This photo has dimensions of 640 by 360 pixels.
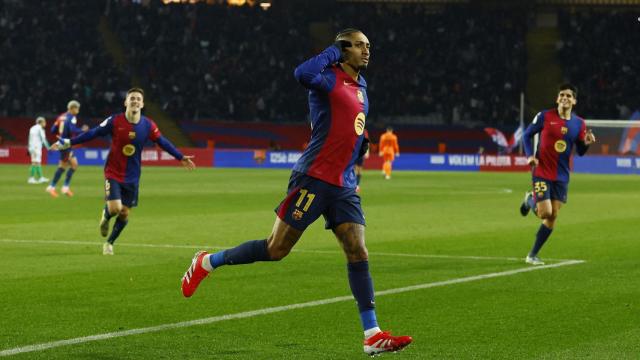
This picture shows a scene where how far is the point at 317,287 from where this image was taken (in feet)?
41.0

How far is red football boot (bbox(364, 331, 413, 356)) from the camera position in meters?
8.02

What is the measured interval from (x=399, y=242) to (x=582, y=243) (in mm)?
2769

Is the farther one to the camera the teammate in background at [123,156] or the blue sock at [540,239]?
the teammate in background at [123,156]

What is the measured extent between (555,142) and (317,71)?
8130mm

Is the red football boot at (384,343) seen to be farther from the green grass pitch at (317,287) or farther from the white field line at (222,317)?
the white field line at (222,317)

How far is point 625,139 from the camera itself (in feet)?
171

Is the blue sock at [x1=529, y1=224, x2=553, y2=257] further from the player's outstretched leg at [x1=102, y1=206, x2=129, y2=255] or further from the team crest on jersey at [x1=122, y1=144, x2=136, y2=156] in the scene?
the team crest on jersey at [x1=122, y1=144, x2=136, y2=156]

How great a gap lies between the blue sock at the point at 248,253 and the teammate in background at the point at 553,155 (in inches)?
282

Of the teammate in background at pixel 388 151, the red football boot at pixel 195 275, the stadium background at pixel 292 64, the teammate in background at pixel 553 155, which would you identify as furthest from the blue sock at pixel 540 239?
the stadium background at pixel 292 64

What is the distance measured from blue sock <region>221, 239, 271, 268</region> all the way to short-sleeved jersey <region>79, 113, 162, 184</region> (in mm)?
7494

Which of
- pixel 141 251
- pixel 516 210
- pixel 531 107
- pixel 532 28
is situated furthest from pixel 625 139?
pixel 141 251

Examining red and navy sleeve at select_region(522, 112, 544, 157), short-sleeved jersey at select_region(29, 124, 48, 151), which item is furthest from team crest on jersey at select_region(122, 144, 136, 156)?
short-sleeved jersey at select_region(29, 124, 48, 151)

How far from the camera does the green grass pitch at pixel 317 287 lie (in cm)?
887

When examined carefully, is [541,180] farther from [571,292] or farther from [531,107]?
[531,107]
